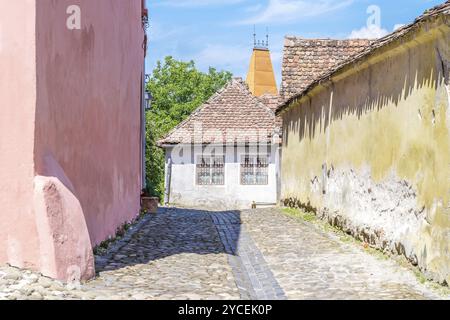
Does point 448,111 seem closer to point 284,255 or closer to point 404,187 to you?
point 404,187

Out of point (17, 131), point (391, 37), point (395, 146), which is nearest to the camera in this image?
point (17, 131)

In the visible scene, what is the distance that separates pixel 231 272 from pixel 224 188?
1869 cm

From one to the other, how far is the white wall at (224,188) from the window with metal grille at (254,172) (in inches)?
6.5

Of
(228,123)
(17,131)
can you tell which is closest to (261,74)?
(228,123)

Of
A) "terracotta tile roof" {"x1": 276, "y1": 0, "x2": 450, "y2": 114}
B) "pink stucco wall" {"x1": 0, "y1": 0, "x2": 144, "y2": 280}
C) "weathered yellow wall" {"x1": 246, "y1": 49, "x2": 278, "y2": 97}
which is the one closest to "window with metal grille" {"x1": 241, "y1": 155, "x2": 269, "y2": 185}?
"terracotta tile roof" {"x1": 276, "y1": 0, "x2": 450, "y2": 114}

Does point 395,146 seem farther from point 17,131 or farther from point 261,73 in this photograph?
point 261,73

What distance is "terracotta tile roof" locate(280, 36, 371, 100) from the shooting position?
20.7 meters

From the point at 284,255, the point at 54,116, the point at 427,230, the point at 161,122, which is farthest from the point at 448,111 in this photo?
the point at 161,122

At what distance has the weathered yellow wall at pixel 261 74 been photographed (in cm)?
4797

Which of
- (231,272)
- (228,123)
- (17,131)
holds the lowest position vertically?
(231,272)

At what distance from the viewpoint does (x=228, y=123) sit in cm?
2677

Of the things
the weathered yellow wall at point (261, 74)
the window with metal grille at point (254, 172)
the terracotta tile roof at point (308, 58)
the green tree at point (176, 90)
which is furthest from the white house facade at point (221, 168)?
the weathered yellow wall at point (261, 74)

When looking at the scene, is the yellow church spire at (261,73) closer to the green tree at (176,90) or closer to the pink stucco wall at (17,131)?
the green tree at (176,90)

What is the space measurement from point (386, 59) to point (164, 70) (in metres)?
38.9
